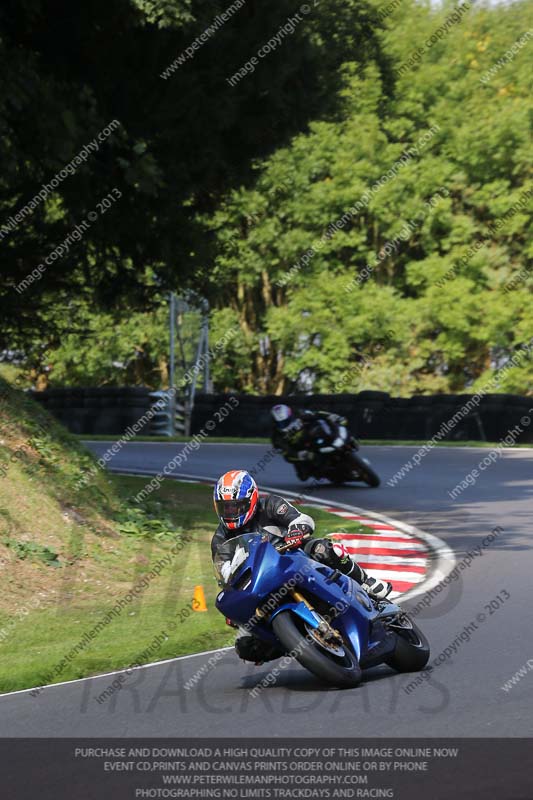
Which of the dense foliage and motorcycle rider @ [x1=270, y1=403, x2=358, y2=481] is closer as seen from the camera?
motorcycle rider @ [x1=270, y1=403, x2=358, y2=481]

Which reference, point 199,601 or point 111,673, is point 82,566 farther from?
point 111,673

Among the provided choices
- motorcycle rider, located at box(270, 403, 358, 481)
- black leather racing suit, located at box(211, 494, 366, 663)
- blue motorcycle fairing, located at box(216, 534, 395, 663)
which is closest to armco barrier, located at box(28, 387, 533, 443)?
motorcycle rider, located at box(270, 403, 358, 481)

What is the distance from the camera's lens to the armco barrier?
2661 cm

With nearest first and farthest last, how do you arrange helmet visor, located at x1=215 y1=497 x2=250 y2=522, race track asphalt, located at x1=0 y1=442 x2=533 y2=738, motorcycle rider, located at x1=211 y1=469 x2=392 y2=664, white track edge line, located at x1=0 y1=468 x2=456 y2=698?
race track asphalt, located at x1=0 y1=442 x2=533 y2=738, motorcycle rider, located at x1=211 y1=469 x2=392 y2=664, helmet visor, located at x1=215 y1=497 x2=250 y2=522, white track edge line, located at x1=0 y1=468 x2=456 y2=698

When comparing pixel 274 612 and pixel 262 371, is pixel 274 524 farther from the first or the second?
pixel 262 371

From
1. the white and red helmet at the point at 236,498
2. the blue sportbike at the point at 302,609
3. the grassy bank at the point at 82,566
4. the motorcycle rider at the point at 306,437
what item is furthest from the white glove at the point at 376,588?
the motorcycle rider at the point at 306,437

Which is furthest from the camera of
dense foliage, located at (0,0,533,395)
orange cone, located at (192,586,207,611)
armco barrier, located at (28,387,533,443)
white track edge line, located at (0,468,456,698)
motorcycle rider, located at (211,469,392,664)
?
dense foliage, located at (0,0,533,395)

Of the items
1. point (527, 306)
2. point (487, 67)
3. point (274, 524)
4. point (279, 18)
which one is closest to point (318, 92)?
point (279, 18)

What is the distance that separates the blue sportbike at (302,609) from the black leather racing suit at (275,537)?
0.11 metres

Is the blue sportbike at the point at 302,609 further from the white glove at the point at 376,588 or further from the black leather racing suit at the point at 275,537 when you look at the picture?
the white glove at the point at 376,588

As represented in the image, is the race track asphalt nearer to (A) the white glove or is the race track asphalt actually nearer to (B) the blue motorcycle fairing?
(B) the blue motorcycle fairing

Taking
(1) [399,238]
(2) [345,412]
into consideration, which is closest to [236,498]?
(2) [345,412]

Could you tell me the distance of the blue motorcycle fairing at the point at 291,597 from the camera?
23.2 ft

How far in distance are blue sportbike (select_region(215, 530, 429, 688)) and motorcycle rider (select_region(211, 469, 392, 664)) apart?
0.10 metres
